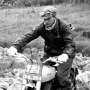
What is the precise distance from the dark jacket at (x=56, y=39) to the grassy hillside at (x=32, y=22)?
18.8ft

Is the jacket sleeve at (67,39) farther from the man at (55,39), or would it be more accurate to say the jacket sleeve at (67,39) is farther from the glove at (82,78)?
the glove at (82,78)

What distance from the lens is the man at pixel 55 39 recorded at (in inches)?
163

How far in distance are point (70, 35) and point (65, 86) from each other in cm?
84

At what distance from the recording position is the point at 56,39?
4.45 m

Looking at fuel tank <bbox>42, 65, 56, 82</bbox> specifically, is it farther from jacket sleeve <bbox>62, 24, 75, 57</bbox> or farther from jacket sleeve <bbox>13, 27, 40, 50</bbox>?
jacket sleeve <bbox>13, 27, 40, 50</bbox>

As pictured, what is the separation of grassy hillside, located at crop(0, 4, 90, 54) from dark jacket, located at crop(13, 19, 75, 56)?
5.72 meters

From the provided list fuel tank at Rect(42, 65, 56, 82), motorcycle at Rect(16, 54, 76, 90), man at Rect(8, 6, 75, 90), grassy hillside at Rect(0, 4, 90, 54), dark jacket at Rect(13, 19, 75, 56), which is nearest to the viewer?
motorcycle at Rect(16, 54, 76, 90)

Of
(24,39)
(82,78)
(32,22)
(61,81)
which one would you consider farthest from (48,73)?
(32,22)

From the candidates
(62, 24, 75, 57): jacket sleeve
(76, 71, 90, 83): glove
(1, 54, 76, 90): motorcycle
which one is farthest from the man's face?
(76, 71, 90, 83): glove

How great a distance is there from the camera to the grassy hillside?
444 inches

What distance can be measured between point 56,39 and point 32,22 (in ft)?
35.0

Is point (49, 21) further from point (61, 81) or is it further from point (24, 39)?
point (61, 81)

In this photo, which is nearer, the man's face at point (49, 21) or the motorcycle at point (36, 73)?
the motorcycle at point (36, 73)

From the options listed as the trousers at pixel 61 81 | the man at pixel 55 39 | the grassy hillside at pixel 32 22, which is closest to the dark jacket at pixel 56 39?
the man at pixel 55 39
